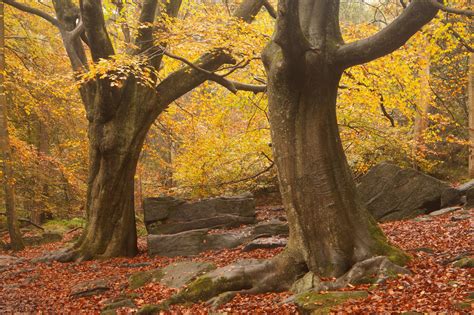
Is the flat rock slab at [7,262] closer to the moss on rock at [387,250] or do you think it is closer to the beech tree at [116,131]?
the beech tree at [116,131]

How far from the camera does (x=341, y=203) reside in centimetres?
687

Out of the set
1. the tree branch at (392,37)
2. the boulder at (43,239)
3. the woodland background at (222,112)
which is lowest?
the boulder at (43,239)

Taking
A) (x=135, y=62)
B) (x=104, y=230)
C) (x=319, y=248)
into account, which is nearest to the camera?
(x=319, y=248)

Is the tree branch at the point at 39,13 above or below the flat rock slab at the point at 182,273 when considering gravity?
above

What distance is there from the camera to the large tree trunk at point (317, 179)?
6.75 meters

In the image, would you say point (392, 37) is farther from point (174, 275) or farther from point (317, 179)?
point (174, 275)

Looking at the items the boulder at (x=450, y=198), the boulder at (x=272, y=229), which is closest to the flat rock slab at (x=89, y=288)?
the boulder at (x=272, y=229)

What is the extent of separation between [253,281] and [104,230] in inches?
240

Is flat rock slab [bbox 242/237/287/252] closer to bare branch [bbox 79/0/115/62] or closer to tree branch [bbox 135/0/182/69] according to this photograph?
tree branch [bbox 135/0/182/69]

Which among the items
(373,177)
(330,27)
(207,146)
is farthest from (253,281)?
(207,146)

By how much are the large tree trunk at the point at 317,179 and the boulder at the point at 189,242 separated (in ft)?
16.6

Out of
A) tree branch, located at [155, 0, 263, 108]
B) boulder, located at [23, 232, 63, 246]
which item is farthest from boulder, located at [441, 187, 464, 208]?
boulder, located at [23, 232, 63, 246]

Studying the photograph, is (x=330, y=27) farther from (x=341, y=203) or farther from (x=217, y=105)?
(x=217, y=105)

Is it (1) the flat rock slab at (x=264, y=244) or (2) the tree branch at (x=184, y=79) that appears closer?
(1) the flat rock slab at (x=264, y=244)
